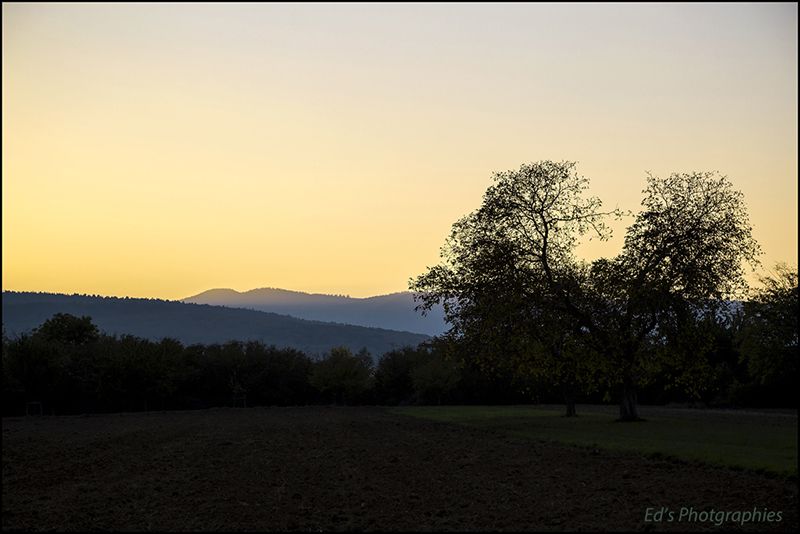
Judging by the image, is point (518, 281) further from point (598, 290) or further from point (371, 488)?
point (371, 488)

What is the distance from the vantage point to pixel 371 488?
64.5 feet

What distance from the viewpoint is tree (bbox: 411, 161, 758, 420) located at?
38094 mm

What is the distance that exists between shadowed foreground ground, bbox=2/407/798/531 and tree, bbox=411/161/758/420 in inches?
352

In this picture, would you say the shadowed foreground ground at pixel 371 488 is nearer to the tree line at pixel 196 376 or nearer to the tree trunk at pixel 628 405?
the tree trunk at pixel 628 405

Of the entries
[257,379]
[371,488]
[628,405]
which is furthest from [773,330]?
[257,379]

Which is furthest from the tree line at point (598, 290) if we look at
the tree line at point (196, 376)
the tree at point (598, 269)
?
the tree line at point (196, 376)

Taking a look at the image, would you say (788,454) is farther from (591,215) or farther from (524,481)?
(591,215)

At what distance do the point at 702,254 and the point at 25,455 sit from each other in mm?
33516

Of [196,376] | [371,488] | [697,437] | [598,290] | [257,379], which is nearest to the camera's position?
[371,488]

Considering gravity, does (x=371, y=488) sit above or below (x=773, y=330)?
below

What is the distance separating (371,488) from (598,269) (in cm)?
2372

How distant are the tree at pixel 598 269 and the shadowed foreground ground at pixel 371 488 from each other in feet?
29.4

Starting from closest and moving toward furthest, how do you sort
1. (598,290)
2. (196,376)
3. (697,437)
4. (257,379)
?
(697,437) → (598,290) → (196,376) → (257,379)

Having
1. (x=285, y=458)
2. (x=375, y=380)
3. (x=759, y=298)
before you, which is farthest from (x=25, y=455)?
(x=375, y=380)
